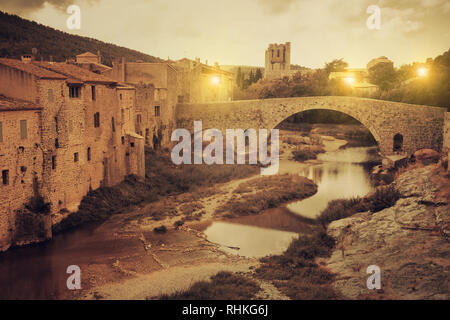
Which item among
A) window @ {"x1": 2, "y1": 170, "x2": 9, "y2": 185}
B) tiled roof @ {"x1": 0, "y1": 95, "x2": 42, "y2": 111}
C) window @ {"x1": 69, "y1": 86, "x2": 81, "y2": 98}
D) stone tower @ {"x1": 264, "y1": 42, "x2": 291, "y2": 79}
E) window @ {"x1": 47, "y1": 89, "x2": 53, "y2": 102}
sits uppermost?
stone tower @ {"x1": 264, "y1": 42, "x2": 291, "y2": 79}

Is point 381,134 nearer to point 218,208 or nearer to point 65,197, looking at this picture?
point 218,208

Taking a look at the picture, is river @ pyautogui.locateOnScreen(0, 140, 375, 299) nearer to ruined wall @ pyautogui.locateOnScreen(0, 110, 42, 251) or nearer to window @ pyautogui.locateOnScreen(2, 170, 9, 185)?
ruined wall @ pyautogui.locateOnScreen(0, 110, 42, 251)

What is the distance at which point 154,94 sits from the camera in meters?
23.5

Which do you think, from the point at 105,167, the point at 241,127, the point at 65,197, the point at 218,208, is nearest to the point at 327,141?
the point at 241,127

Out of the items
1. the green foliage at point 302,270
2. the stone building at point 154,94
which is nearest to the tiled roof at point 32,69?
the stone building at point 154,94

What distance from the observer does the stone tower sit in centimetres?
6175

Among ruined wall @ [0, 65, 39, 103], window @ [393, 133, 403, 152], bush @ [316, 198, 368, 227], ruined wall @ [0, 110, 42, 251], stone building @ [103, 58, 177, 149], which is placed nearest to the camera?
ruined wall @ [0, 110, 42, 251]

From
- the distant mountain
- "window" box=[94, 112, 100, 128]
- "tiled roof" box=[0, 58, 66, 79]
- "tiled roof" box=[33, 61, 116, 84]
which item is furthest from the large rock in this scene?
the distant mountain

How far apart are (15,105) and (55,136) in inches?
76.0

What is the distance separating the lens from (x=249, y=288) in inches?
399

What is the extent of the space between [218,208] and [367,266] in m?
8.22

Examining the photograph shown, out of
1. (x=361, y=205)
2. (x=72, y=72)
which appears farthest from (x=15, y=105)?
A: (x=361, y=205)

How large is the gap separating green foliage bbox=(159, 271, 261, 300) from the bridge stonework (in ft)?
47.0

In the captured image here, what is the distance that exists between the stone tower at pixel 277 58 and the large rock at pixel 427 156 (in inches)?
1725
